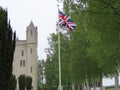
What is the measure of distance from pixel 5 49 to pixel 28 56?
8576cm

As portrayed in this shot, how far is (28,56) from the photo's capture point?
113 metres

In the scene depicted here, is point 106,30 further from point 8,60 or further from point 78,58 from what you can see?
point 78,58

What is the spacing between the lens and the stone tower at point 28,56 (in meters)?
112

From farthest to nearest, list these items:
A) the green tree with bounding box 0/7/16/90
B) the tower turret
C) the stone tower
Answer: the tower turret < the stone tower < the green tree with bounding box 0/7/16/90

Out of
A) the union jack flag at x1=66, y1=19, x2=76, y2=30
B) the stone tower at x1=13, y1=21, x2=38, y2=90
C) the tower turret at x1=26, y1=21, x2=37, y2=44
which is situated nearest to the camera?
the union jack flag at x1=66, y1=19, x2=76, y2=30

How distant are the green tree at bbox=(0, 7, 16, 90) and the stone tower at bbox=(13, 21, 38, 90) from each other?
83.6 metres

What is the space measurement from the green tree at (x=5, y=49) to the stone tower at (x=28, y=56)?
83613 mm

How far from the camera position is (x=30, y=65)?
111812 millimetres

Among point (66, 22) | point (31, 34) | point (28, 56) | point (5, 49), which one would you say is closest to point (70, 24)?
point (66, 22)

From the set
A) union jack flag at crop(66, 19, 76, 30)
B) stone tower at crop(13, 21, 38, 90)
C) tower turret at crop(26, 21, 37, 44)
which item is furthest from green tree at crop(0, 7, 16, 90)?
tower turret at crop(26, 21, 37, 44)

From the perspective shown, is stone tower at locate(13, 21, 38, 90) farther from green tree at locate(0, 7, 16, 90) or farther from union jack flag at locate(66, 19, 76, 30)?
green tree at locate(0, 7, 16, 90)

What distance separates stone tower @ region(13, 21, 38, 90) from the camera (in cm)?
11181

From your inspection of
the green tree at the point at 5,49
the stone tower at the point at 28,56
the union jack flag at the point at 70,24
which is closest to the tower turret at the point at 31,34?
the stone tower at the point at 28,56

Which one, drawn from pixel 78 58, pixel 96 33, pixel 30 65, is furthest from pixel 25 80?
pixel 96 33
